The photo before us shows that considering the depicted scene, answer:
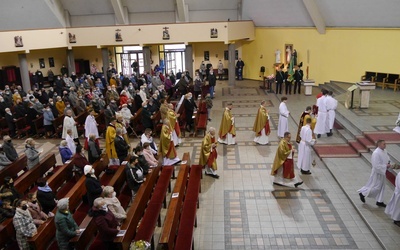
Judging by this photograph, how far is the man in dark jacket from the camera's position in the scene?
391 inches

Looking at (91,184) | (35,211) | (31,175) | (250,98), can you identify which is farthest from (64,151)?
(250,98)

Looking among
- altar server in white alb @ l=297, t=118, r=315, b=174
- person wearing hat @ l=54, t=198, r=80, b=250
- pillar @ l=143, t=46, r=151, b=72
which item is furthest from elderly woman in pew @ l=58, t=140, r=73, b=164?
pillar @ l=143, t=46, r=151, b=72

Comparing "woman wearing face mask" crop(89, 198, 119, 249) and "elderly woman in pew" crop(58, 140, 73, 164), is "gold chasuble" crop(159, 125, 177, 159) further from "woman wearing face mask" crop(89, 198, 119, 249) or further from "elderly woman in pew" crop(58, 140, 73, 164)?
"woman wearing face mask" crop(89, 198, 119, 249)

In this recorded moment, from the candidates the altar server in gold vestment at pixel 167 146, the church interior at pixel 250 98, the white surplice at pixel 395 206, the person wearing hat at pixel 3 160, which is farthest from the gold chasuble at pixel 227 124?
the person wearing hat at pixel 3 160

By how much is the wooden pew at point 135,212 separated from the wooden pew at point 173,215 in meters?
0.60

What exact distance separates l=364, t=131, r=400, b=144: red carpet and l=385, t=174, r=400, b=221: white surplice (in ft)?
13.0

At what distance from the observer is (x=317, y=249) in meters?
7.13

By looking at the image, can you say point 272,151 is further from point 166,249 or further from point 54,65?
point 54,65

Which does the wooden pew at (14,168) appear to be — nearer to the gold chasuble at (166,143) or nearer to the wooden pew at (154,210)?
the gold chasuble at (166,143)

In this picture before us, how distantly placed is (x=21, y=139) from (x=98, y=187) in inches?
345

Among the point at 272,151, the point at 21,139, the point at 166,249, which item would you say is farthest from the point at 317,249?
the point at 21,139

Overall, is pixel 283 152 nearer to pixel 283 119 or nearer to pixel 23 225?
pixel 283 119

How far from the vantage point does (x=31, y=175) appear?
30.9 ft

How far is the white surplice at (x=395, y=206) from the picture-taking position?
24.3ft
